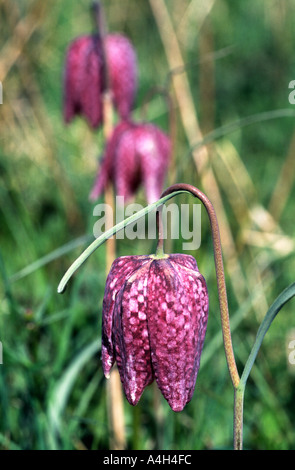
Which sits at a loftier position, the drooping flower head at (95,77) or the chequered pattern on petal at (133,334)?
the drooping flower head at (95,77)

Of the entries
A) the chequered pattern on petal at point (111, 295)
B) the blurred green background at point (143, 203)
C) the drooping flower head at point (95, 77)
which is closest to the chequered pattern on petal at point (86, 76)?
the drooping flower head at point (95, 77)

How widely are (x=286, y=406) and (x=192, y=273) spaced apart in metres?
0.87

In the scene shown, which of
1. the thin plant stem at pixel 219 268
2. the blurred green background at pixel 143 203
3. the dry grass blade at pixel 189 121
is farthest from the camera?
the dry grass blade at pixel 189 121

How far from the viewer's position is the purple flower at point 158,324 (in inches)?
30.4

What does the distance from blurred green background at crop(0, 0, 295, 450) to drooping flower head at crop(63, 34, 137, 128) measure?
112 mm

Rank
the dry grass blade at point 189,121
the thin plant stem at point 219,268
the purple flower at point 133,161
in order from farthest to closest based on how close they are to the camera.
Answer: the dry grass blade at point 189,121 < the purple flower at point 133,161 < the thin plant stem at point 219,268

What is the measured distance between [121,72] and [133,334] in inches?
34.1

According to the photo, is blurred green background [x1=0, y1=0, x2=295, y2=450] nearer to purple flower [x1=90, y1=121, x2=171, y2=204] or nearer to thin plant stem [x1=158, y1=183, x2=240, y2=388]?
purple flower [x1=90, y1=121, x2=171, y2=204]

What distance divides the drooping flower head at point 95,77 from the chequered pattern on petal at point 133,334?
2.35 feet

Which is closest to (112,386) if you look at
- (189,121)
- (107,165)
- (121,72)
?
→ (107,165)

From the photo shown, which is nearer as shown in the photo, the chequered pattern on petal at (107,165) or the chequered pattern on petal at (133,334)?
the chequered pattern on petal at (133,334)

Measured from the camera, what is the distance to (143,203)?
9.07 ft

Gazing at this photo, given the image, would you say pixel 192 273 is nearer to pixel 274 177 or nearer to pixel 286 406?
pixel 286 406

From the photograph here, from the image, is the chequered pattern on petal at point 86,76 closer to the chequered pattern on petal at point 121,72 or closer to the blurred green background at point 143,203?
the chequered pattern on petal at point 121,72
